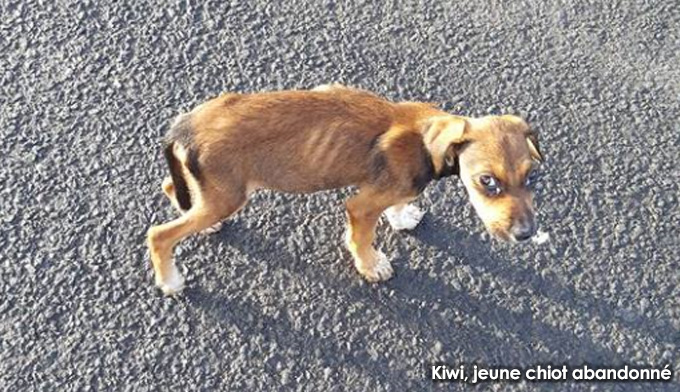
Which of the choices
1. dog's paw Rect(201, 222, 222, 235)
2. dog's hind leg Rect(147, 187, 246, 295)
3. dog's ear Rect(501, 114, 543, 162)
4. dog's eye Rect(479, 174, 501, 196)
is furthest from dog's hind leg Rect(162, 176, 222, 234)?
dog's ear Rect(501, 114, 543, 162)

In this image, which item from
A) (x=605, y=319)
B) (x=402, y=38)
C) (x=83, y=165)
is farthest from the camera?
(x=402, y=38)

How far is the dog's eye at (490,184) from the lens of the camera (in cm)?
356

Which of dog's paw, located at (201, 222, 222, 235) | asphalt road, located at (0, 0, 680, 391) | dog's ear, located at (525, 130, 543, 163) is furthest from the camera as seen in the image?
dog's paw, located at (201, 222, 222, 235)

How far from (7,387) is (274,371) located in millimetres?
1238

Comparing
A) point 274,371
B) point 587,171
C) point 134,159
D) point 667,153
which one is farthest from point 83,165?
Answer: point 667,153

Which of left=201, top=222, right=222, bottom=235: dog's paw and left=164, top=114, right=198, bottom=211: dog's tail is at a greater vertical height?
left=164, top=114, right=198, bottom=211: dog's tail

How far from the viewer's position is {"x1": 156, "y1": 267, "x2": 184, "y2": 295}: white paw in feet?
14.0

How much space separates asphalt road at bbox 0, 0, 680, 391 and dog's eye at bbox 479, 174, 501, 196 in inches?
36.3

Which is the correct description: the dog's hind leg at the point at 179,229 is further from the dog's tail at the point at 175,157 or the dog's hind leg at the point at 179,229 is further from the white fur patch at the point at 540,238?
the white fur patch at the point at 540,238

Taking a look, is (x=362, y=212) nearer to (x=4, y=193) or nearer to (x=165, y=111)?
(x=165, y=111)

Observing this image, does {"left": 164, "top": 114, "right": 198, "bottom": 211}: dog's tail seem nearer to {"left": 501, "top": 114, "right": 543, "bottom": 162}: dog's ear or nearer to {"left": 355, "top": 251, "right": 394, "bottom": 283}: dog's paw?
{"left": 355, "top": 251, "right": 394, "bottom": 283}: dog's paw

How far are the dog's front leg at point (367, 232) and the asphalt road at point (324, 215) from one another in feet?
0.32

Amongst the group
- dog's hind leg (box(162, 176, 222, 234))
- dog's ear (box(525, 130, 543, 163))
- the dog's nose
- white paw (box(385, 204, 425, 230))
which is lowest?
white paw (box(385, 204, 425, 230))

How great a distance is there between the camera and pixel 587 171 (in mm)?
4766
